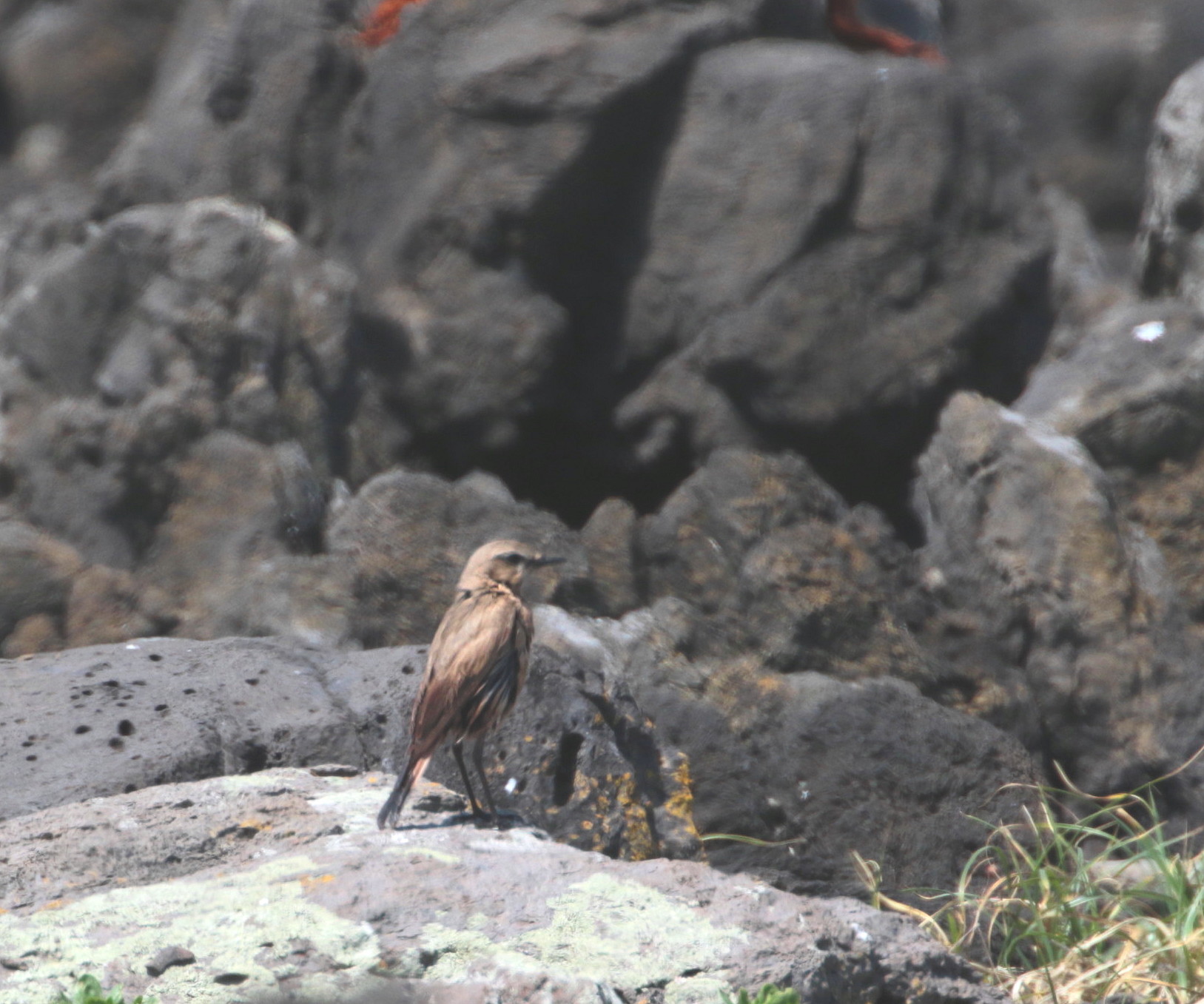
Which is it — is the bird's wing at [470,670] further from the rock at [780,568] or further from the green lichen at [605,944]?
the rock at [780,568]

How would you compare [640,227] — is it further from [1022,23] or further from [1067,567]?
[1022,23]

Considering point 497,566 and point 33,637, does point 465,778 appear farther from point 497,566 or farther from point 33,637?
point 33,637

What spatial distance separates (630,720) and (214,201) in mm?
7019

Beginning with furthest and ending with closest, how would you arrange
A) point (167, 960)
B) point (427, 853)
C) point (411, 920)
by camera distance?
point (427, 853) → point (411, 920) → point (167, 960)

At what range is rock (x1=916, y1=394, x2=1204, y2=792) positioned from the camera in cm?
806

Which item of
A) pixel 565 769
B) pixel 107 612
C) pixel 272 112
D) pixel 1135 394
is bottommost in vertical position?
pixel 107 612

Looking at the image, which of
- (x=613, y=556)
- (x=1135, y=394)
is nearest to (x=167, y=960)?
(x=613, y=556)

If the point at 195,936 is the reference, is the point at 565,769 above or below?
below

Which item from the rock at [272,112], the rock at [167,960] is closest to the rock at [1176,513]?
the rock at [272,112]

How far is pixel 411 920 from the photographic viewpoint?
3.58 m

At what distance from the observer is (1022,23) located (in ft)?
63.6

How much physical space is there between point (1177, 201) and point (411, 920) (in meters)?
9.98

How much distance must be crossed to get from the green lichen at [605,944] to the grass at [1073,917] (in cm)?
166

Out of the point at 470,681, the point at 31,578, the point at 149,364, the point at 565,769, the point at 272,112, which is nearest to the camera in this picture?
the point at 470,681
